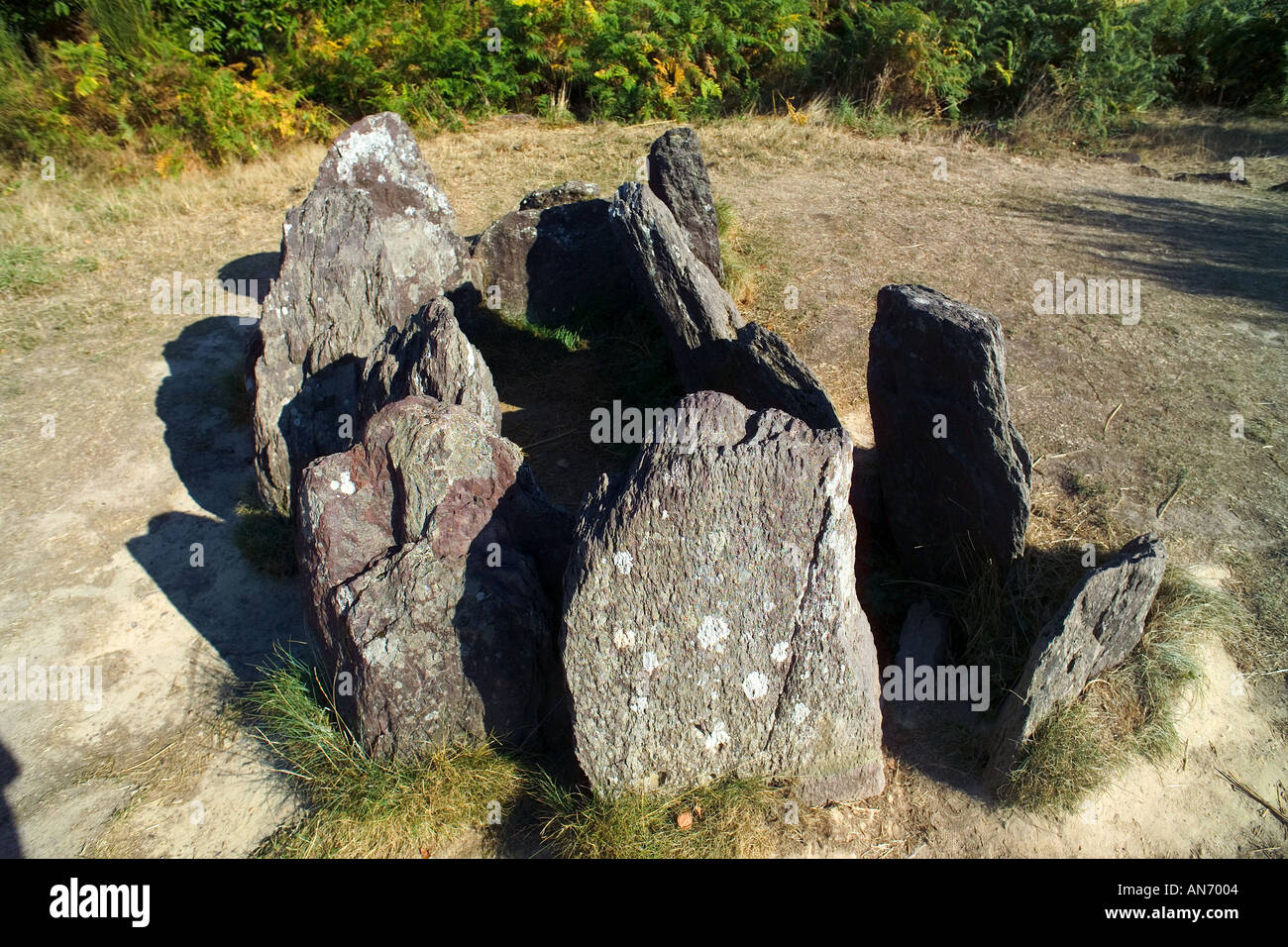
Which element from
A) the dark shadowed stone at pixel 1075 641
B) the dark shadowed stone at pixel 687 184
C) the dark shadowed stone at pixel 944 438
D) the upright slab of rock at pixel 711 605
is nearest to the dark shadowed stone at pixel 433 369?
the upright slab of rock at pixel 711 605

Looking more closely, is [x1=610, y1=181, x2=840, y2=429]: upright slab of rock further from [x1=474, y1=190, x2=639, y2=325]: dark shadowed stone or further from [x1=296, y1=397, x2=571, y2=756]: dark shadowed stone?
[x1=296, y1=397, x2=571, y2=756]: dark shadowed stone

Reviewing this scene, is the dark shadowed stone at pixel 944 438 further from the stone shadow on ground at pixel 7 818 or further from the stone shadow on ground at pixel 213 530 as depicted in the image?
the stone shadow on ground at pixel 7 818

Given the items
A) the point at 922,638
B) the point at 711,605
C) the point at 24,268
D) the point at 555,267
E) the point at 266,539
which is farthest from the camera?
the point at 24,268

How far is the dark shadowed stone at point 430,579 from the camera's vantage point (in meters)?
3.41

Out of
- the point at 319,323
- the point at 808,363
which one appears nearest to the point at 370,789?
the point at 319,323

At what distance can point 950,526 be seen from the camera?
4.16 m

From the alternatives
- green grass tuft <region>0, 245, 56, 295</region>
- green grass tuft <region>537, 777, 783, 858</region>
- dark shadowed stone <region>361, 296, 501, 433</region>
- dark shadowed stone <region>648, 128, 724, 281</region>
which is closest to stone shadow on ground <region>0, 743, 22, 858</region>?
green grass tuft <region>537, 777, 783, 858</region>

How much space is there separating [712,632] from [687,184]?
4304mm

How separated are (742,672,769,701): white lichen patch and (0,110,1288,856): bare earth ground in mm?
606

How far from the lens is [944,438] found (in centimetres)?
400

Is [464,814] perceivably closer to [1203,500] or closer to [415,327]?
[415,327]

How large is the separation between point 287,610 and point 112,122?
8584mm

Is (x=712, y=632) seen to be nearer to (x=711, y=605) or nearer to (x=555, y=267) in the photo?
Answer: (x=711, y=605)

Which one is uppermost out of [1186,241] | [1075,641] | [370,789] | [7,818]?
[1186,241]
